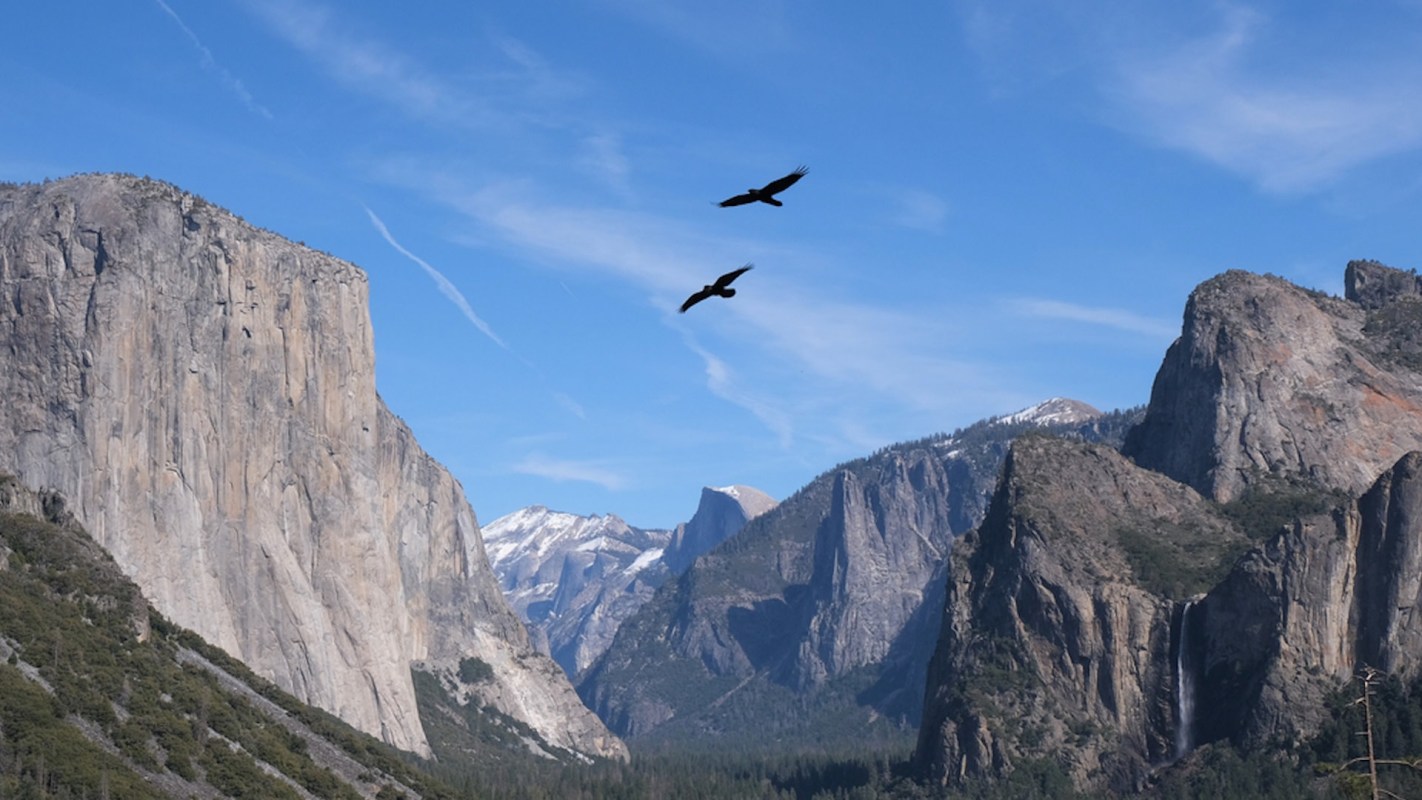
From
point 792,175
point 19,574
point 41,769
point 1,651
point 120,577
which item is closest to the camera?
point 792,175

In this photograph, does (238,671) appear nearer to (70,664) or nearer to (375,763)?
(375,763)

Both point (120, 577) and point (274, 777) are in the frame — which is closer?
point (274, 777)

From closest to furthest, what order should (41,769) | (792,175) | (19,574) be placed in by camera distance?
(792,175), (41,769), (19,574)

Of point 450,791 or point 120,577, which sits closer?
point 120,577

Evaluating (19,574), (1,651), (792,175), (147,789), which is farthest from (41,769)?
(792,175)

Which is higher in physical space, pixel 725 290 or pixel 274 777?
pixel 725 290

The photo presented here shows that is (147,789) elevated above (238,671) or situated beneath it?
situated beneath

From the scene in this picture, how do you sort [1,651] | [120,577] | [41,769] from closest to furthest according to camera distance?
[41,769] < [1,651] < [120,577]

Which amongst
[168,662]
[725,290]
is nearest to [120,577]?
[168,662]

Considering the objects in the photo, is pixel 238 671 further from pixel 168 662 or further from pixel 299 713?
pixel 168 662
